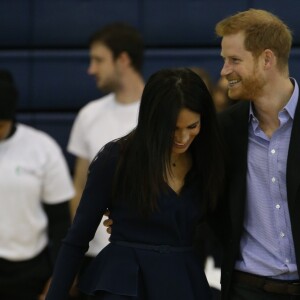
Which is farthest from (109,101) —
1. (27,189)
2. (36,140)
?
(27,189)

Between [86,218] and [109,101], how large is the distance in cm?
171

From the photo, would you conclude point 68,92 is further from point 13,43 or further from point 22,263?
point 22,263

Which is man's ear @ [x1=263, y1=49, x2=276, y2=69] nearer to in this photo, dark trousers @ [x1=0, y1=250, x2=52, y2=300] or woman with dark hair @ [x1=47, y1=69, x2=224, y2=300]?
woman with dark hair @ [x1=47, y1=69, x2=224, y2=300]

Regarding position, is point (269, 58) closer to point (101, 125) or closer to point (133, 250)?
point (133, 250)

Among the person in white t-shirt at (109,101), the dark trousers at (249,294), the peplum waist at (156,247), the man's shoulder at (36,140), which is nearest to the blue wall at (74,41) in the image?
the person in white t-shirt at (109,101)

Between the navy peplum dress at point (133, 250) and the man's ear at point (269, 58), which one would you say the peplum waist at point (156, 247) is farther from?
the man's ear at point (269, 58)

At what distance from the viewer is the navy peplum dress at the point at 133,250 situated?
2.76m

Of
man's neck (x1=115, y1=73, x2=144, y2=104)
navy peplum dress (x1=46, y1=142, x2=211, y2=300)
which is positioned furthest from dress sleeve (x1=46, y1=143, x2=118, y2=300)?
man's neck (x1=115, y1=73, x2=144, y2=104)

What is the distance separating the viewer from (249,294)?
2.94m

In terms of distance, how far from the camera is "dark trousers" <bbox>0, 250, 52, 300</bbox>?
4070 mm

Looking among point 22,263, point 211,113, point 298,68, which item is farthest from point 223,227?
point 298,68

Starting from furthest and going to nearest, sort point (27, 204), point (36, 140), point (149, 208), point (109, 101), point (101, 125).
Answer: point (109, 101), point (101, 125), point (36, 140), point (27, 204), point (149, 208)

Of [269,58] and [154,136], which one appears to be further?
[269,58]

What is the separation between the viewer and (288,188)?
2852 millimetres
